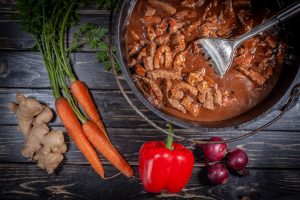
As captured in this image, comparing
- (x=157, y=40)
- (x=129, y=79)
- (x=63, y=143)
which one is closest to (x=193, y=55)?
(x=157, y=40)

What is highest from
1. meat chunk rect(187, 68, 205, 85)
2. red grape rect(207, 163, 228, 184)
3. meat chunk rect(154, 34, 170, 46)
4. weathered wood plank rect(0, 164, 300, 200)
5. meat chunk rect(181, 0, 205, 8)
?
meat chunk rect(181, 0, 205, 8)

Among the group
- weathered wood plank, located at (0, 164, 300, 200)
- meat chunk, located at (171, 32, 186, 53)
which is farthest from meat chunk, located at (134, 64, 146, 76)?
weathered wood plank, located at (0, 164, 300, 200)

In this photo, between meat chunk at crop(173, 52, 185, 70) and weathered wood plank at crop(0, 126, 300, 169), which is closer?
meat chunk at crop(173, 52, 185, 70)

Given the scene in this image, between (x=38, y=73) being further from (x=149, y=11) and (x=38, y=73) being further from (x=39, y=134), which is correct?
(x=149, y=11)

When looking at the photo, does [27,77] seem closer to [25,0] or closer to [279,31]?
[25,0]

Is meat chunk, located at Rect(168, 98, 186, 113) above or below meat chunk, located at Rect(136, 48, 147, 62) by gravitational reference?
below

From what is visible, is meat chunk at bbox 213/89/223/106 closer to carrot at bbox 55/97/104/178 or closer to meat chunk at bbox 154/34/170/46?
meat chunk at bbox 154/34/170/46

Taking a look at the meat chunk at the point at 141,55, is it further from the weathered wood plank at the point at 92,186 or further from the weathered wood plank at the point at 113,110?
the weathered wood plank at the point at 92,186
